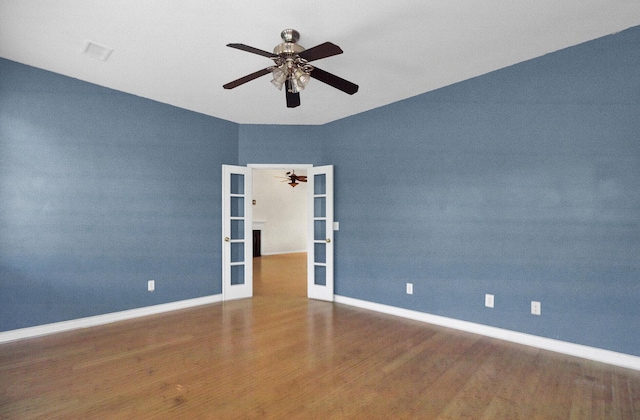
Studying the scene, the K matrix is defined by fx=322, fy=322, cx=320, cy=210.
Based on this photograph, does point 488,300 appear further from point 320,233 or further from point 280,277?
point 280,277

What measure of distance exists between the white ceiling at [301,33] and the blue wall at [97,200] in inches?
14.8

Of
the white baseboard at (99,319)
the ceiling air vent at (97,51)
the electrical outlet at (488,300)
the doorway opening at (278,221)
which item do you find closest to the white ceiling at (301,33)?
the ceiling air vent at (97,51)

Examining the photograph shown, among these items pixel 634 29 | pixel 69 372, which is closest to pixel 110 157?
pixel 69 372

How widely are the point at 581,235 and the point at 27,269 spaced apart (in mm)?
5350

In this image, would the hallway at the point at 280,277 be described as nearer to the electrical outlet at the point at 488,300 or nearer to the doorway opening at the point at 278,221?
the doorway opening at the point at 278,221

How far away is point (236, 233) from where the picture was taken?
4988mm

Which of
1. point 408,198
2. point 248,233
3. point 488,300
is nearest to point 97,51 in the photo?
point 248,233

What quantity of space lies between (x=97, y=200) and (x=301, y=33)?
2.97 meters

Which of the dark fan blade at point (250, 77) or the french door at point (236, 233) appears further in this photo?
the french door at point (236, 233)

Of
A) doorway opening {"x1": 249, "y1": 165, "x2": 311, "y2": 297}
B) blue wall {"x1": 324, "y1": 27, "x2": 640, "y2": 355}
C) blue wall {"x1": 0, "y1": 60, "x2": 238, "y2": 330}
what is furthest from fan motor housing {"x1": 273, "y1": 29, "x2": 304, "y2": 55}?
doorway opening {"x1": 249, "y1": 165, "x2": 311, "y2": 297}

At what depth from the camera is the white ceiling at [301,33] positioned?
2369 mm

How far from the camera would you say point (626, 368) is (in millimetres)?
2648

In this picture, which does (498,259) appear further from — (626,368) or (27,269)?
(27,269)

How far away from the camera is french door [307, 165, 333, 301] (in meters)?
4.82
